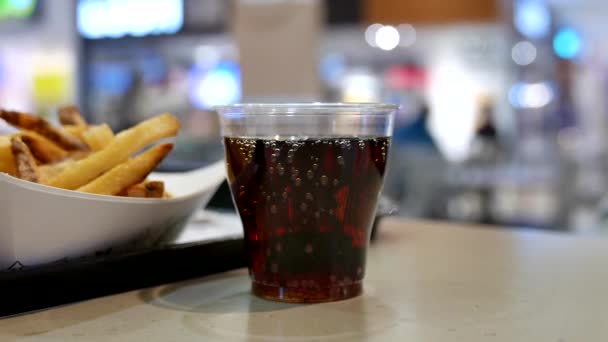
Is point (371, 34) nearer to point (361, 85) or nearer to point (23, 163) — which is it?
point (361, 85)

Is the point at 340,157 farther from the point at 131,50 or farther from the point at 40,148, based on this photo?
the point at 131,50

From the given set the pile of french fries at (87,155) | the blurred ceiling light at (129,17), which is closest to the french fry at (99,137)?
the pile of french fries at (87,155)

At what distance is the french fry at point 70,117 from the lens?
0.84m

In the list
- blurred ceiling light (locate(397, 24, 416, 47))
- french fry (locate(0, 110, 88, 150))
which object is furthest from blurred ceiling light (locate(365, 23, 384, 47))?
french fry (locate(0, 110, 88, 150))

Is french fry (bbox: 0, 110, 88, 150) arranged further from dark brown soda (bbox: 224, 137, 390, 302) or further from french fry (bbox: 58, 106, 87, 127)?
dark brown soda (bbox: 224, 137, 390, 302)

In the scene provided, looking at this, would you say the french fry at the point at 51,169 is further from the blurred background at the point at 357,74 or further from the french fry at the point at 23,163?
the blurred background at the point at 357,74

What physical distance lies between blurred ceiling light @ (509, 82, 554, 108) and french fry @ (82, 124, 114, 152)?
574 centimetres

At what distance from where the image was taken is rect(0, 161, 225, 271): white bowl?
61 centimetres

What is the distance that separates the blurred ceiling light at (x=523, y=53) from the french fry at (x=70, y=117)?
539 cm

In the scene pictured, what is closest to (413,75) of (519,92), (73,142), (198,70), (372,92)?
(372,92)

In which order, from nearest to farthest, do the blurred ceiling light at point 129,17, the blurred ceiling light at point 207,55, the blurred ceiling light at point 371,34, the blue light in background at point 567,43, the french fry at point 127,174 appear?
the french fry at point 127,174, the blurred ceiling light at point 129,17, the blurred ceiling light at point 207,55, the blurred ceiling light at point 371,34, the blue light in background at point 567,43

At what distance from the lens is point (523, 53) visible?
20.5ft

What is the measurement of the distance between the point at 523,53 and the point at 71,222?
6.07 meters

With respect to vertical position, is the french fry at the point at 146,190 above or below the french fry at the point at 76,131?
below
